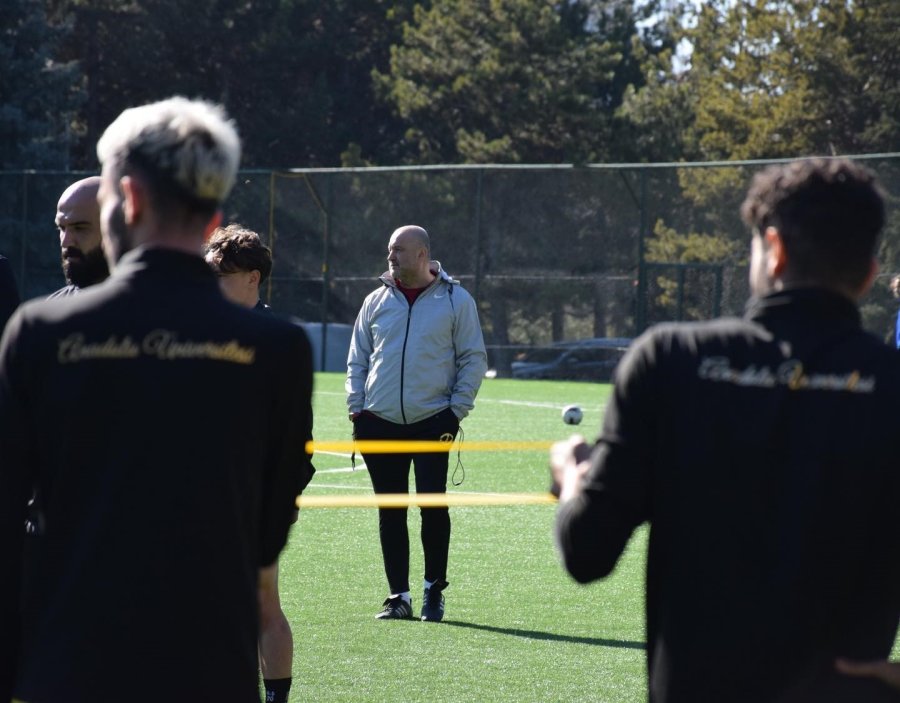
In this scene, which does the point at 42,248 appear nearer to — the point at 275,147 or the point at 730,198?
the point at 730,198

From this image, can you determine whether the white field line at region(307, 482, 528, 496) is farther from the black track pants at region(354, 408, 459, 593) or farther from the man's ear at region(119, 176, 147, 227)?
the man's ear at region(119, 176, 147, 227)

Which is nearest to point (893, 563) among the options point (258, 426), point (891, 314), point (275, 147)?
point (258, 426)

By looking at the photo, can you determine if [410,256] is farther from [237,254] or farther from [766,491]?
[766,491]

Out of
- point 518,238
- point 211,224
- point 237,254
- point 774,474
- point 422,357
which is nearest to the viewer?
point 774,474

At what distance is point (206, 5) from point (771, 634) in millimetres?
47043

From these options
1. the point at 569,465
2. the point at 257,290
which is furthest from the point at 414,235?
the point at 569,465

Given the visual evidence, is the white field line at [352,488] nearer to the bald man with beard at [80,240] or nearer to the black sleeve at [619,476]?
the bald man with beard at [80,240]

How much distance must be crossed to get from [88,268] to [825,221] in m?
2.56

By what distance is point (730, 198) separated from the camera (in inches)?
997

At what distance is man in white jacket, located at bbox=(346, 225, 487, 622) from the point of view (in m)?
7.79

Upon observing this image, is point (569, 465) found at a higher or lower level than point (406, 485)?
higher

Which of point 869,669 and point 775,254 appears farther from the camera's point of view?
point 775,254

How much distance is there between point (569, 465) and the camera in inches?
113

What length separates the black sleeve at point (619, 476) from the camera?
2637 mm
